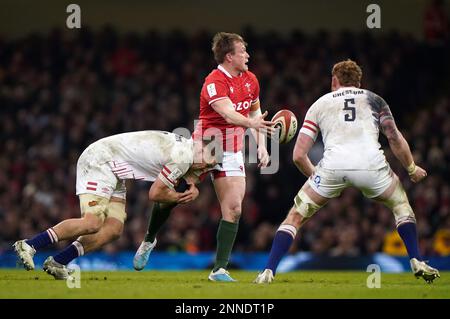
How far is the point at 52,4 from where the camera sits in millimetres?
23422

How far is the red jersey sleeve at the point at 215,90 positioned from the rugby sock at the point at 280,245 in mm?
1693

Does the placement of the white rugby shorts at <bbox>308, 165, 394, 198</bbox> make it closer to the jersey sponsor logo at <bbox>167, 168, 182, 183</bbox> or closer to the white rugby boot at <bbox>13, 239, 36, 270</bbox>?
the jersey sponsor logo at <bbox>167, 168, 182, 183</bbox>

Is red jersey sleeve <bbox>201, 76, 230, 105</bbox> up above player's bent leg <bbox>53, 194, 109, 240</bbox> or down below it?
above

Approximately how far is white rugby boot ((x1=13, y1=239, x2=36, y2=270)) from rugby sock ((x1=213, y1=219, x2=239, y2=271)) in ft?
6.74

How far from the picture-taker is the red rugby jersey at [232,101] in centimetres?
1066

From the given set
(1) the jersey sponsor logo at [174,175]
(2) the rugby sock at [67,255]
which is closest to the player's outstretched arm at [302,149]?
(1) the jersey sponsor logo at [174,175]

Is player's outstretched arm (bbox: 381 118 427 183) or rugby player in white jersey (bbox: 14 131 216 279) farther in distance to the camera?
rugby player in white jersey (bbox: 14 131 216 279)

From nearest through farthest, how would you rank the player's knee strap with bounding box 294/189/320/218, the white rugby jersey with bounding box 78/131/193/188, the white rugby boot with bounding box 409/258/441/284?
the white rugby boot with bounding box 409/258/441/284 < the player's knee strap with bounding box 294/189/320/218 < the white rugby jersey with bounding box 78/131/193/188

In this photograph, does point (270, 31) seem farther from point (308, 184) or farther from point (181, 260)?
point (308, 184)

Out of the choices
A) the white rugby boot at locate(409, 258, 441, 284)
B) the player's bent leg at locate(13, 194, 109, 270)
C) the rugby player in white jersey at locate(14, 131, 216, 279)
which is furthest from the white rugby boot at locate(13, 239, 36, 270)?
the white rugby boot at locate(409, 258, 441, 284)

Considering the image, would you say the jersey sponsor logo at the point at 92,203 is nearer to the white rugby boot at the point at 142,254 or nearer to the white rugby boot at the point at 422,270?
the white rugby boot at the point at 142,254

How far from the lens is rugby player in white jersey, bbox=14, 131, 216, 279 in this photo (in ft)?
32.9

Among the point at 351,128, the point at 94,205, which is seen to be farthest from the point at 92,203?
the point at 351,128

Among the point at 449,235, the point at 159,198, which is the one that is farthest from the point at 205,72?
the point at 159,198
